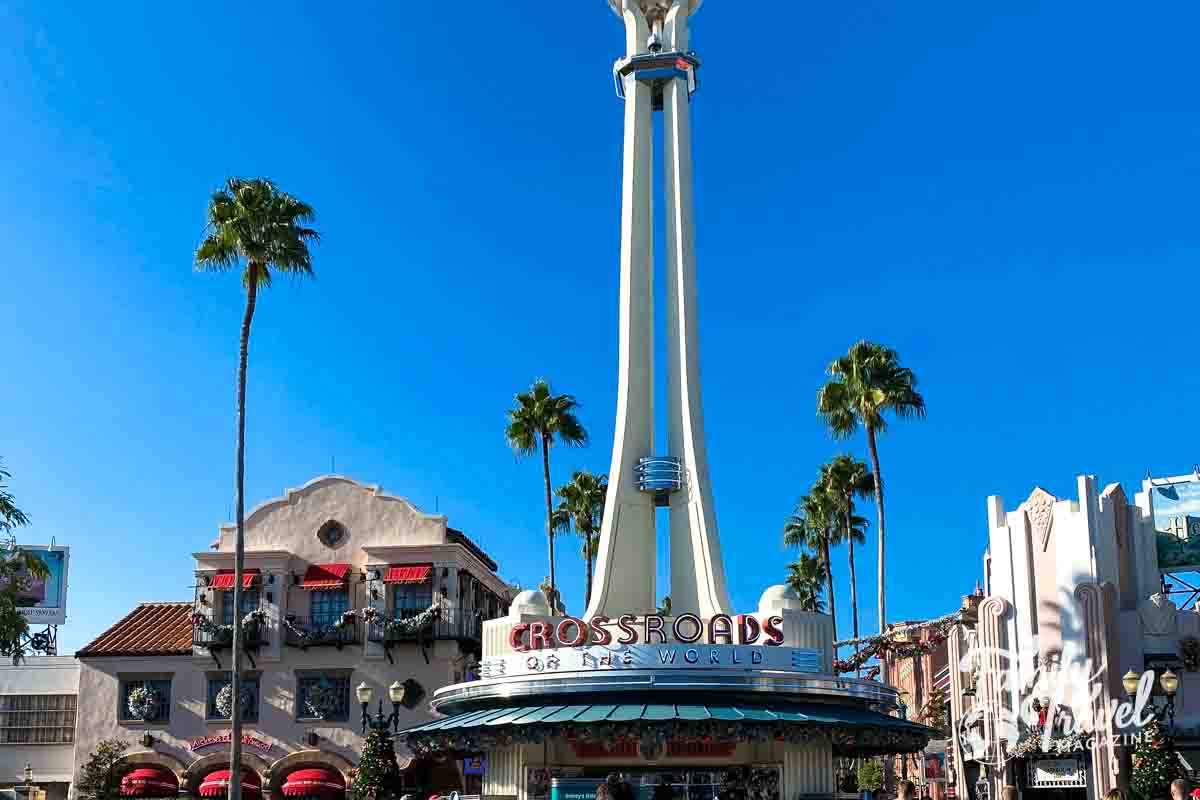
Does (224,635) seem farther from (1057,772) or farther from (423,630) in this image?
(1057,772)

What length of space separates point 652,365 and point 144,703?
24570 mm

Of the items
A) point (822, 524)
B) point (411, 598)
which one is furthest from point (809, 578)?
point (411, 598)

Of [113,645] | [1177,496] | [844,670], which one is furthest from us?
[113,645]

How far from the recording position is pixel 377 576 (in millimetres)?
53125

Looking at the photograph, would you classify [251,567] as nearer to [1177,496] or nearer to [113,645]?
[113,645]

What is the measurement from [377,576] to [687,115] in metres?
21.0

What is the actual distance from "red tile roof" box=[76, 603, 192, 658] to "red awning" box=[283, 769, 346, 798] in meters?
6.72

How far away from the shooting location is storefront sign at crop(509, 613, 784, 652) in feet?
113

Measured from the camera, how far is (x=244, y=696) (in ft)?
173

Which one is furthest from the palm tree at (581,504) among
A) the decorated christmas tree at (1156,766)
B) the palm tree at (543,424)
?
the decorated christmas tree at (1156,766)

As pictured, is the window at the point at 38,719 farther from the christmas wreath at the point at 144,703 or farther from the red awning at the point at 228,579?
the red awning at the point at 228,579

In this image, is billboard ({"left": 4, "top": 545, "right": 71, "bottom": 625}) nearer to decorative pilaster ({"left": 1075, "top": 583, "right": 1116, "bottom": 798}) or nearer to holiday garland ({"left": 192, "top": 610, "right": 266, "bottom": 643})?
holiday garland ({"left": 192, "top": 610, "right": 266, "bottom": 643})

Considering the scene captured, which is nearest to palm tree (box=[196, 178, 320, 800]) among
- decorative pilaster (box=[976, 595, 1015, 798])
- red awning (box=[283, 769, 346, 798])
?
red awning (box=[283, 769, 346, 798])

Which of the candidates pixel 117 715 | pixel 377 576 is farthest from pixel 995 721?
pixel 117 715
